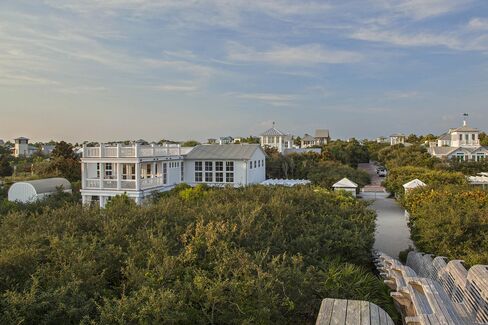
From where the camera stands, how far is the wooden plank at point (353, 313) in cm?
336

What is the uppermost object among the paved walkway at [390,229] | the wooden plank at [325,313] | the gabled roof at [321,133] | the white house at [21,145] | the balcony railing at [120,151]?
the gabled roof at [321,133]

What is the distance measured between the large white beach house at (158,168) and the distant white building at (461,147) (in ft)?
110

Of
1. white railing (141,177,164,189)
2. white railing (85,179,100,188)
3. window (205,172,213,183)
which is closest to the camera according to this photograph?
white railing (85,179,100,188)

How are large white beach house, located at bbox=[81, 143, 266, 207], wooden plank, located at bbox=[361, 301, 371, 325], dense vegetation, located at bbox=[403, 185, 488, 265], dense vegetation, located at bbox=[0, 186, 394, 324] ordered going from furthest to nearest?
large white beach house, located at bbox=[81, 143, 266, 207] < dense vegetation, located at bbox=[403, 185, 488, 265] < dense vegetation, located at bbox=[0, 186, 394, 324] < wooden plank, located at bbox=[361, 301, 371, 325]

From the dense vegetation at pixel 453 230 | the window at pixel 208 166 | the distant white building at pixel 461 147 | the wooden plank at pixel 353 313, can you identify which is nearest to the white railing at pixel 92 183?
the window at pixel 208 166

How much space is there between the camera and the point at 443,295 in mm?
5012

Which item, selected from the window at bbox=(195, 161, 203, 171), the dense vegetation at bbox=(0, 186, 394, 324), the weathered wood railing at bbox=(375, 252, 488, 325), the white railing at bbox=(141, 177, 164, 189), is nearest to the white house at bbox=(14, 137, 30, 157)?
the window at bbox=(195, 161, 203, 171)

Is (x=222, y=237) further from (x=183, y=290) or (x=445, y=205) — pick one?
(x=445, y=205)

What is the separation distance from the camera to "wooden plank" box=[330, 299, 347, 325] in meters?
3.37

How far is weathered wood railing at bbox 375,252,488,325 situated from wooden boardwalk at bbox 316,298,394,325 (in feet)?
2.54

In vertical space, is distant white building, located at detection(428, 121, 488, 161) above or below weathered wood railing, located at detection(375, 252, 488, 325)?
above

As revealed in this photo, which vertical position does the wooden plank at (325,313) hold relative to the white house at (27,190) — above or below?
above

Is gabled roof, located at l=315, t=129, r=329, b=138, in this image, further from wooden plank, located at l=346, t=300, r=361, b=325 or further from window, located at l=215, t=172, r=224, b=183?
wooden plank, located at l=346, t=300, r=361, b=325

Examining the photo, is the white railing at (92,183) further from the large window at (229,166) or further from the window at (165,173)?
the large window at (229,166)
